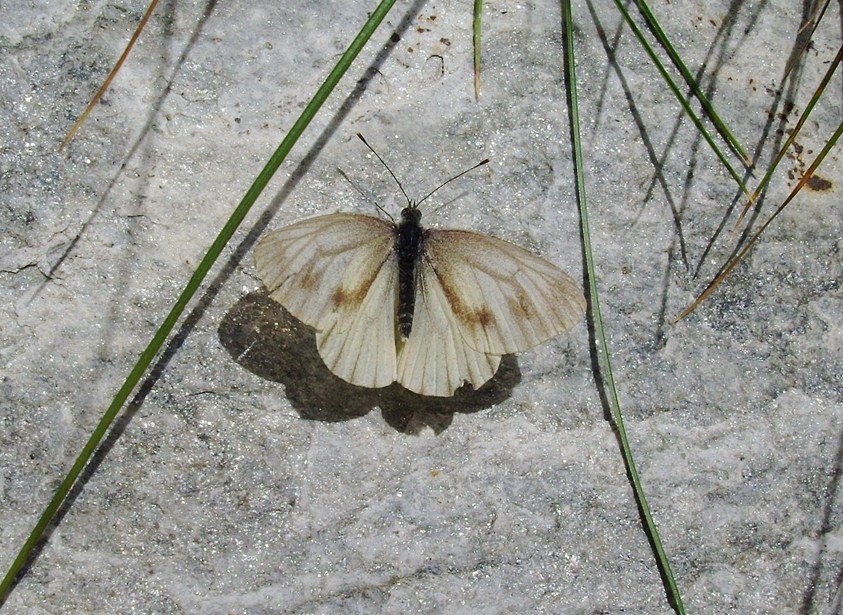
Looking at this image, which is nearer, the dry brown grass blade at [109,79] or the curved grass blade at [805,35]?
the dry brown grass blade at [109,79]

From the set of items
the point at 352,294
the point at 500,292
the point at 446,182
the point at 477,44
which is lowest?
the point at 500,292

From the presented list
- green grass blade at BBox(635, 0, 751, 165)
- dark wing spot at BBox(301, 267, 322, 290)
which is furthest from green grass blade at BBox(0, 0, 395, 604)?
green grass blade at BBox(635, 0, 751, 165)

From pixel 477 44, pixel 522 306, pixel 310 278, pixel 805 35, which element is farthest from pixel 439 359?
pixel 805 35

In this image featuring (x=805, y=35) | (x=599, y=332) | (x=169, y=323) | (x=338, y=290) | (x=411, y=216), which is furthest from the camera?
(x=805, y=35)

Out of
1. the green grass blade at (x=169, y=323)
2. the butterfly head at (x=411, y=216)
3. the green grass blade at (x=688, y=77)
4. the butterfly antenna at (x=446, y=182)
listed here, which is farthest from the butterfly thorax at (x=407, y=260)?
the green grass blade at (x=688, y=77)

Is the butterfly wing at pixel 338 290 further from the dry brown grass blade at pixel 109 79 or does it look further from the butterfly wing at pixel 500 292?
the dry brown grass blade at pixel 109 79

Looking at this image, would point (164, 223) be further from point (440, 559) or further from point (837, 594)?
point (837, 594)

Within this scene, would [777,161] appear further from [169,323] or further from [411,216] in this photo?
[169,323]
